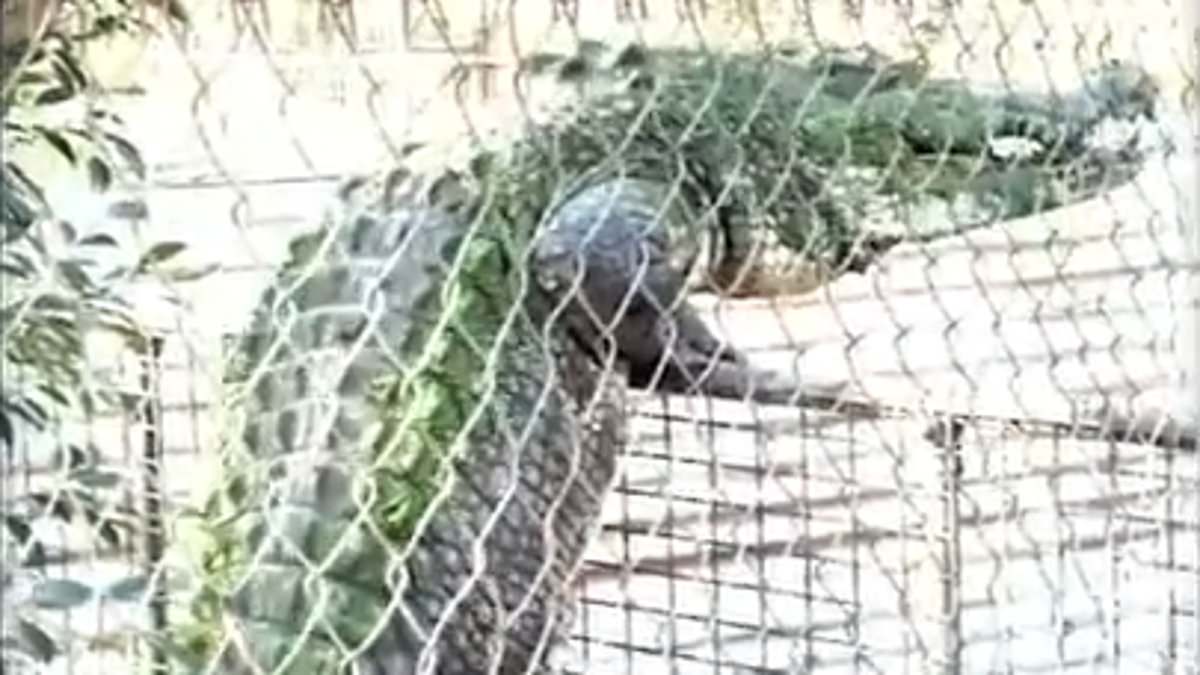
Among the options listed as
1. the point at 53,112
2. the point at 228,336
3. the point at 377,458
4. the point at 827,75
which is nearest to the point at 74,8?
the point at 53,112

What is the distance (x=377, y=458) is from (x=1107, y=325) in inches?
20.9

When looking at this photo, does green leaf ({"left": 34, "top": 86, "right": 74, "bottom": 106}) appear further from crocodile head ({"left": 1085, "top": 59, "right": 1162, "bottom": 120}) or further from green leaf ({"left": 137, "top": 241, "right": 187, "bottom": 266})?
crocodile head ({"left": 1085, "top": 59, "right": 1162, "bottom": 120})

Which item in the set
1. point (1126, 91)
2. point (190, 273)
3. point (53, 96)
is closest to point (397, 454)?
point (190, 273)

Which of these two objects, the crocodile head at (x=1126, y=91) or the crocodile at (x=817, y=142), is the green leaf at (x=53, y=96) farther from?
the crocodile head at (x=1126, y=91)

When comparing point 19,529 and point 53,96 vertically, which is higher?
point 53,96

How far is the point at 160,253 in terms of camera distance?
2.84ft

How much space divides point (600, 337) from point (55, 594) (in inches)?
13.7

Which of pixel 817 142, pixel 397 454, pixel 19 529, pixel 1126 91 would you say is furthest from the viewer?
pixel 1126 91

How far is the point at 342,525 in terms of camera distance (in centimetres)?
97

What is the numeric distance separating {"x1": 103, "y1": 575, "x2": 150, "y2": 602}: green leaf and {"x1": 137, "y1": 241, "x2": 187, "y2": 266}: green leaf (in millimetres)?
132

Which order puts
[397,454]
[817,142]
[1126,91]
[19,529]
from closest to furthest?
[19,529] < [397,454] < [817,142] < [1126,91]

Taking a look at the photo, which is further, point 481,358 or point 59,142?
point 481,358

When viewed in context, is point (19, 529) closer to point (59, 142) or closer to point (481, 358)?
point (59, 142)

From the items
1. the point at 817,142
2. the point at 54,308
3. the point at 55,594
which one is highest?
the point at 817,142
